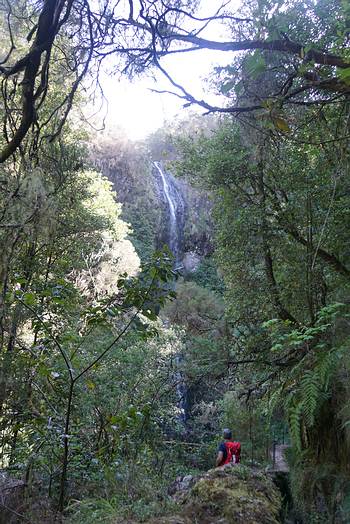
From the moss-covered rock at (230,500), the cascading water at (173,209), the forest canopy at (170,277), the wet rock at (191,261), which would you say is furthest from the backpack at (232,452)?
the wet rock at (191,261)

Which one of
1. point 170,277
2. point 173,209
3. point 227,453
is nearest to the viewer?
point 170,277

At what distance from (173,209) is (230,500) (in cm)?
2086

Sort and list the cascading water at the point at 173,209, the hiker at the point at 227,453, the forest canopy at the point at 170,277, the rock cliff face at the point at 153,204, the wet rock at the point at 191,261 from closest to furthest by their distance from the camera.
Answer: the forest canopy at the point at 170,277, the hiker at the point at 227,453, the rock cliff face at the point at 153,204, the cascading water at the point at 173,209, the wet rock at the point at 191,261

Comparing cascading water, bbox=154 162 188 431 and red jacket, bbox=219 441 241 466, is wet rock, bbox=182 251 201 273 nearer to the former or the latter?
cascading water, bbox=154 162 188 431

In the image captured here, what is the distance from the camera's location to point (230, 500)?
294 cm

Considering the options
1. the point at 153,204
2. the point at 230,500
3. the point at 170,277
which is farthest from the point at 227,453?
the point at 153,204

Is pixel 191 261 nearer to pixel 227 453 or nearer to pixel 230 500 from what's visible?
pixel 227 453

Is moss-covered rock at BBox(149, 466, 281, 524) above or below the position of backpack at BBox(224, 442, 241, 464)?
below

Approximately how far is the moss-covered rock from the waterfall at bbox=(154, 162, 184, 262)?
18.3 metres

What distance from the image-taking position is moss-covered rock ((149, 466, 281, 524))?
2730 mm

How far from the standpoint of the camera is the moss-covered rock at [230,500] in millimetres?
2730

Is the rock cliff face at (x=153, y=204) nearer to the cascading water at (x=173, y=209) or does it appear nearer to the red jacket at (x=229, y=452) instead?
the cascading water at (x=173, y=209)

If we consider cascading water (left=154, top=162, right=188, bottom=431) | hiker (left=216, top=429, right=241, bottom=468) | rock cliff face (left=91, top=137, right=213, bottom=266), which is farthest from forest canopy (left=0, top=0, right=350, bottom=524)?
cascading water (left=154, top=162, right=188, bottom=431)

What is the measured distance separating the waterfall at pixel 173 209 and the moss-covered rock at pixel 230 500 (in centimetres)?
1827
